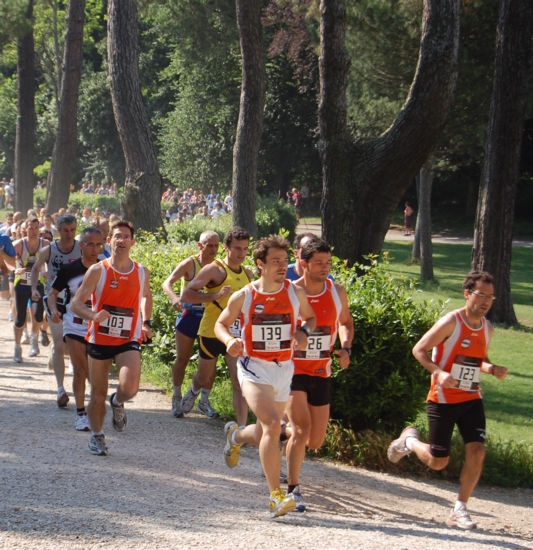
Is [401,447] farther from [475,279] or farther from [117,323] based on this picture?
[117,323]

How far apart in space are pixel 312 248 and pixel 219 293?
1.93 meters

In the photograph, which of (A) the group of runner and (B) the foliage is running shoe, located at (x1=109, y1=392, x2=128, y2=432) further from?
(B) the foliage

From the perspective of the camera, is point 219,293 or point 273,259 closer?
point 273,259

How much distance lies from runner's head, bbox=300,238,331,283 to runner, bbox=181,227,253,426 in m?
1.71

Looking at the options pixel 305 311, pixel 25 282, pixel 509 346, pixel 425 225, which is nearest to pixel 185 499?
pixel 305 311

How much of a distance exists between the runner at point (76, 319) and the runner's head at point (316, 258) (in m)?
2.64

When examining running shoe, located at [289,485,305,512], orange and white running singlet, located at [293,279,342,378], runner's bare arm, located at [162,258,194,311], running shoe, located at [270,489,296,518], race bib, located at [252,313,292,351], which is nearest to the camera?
running shoe, located at [270,489,296,518]

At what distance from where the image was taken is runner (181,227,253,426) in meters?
8.06

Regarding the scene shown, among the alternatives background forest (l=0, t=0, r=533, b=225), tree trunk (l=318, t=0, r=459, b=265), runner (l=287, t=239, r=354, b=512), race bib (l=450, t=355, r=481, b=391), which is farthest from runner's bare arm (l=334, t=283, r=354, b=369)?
background forest (l=0, t=0, r=533, b=225)

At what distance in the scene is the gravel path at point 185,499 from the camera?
5352mm

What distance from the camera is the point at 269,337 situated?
6070mm

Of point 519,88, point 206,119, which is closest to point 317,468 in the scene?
point 519,88

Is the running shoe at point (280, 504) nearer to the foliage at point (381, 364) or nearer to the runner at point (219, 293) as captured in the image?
the runner at point (219, 293)

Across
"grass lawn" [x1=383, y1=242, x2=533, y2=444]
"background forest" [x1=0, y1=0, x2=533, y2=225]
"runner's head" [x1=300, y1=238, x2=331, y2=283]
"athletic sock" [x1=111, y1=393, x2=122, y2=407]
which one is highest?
"background forest" [x1=0, y1=0, x2=533, y2=225]
